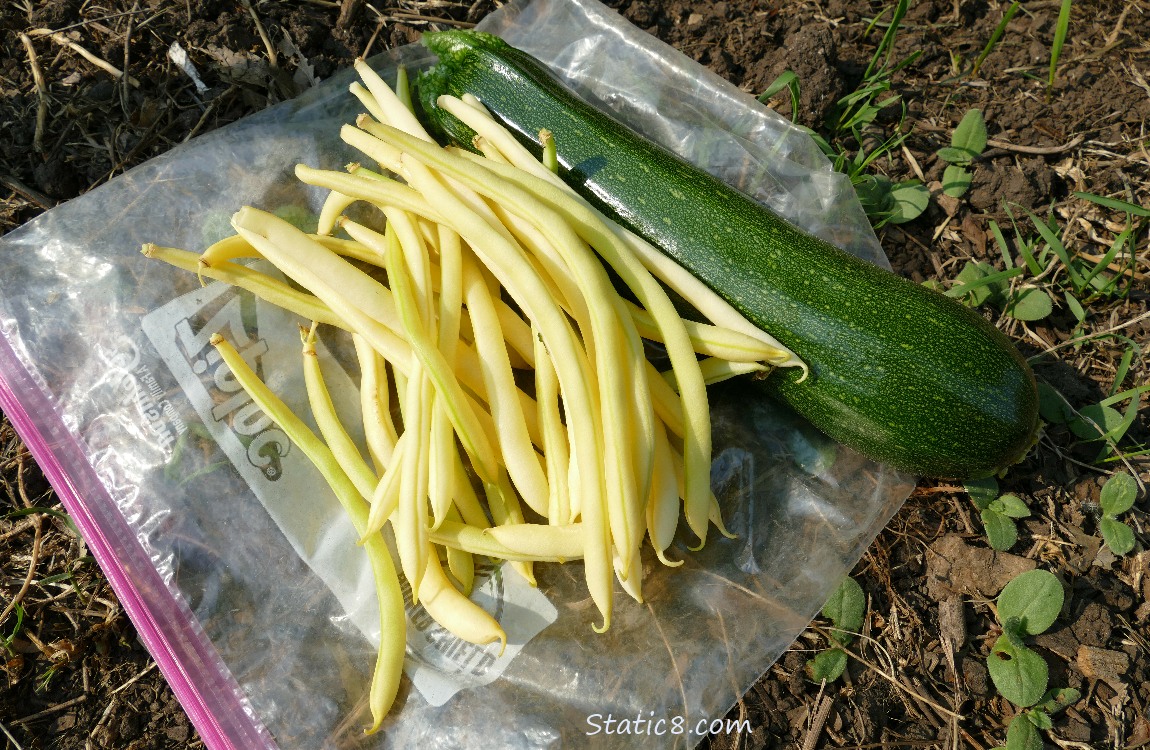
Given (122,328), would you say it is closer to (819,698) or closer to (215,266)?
(215,266)

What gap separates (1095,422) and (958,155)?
119cm

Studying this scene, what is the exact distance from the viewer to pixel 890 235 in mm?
3260

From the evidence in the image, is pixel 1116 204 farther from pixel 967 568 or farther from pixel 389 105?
pixel 389 105

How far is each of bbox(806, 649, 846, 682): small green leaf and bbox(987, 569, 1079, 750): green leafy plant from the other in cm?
48

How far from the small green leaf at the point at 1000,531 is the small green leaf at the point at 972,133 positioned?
4.98 feet

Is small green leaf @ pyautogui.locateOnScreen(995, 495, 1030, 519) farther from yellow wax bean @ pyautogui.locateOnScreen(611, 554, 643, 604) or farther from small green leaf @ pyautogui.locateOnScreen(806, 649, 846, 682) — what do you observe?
yellow wax bean @ pyautogui.locateOnScreen(611, 554, 643, 604)

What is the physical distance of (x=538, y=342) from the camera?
2.29 m

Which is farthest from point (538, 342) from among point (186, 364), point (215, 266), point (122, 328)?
point (122, 328)

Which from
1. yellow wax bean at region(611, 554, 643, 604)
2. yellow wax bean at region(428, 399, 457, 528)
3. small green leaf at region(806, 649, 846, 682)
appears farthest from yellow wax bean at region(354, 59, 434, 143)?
small green leaf at region(806, 649, 846, 682)

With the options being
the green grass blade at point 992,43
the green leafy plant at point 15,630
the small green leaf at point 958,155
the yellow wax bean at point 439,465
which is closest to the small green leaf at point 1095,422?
the small green leaf at point 958,155

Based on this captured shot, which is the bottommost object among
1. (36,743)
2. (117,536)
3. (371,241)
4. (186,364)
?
(36,743)

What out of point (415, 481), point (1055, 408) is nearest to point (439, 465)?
point (415, 481)

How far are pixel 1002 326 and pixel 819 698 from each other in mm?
1584

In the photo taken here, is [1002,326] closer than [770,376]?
No
